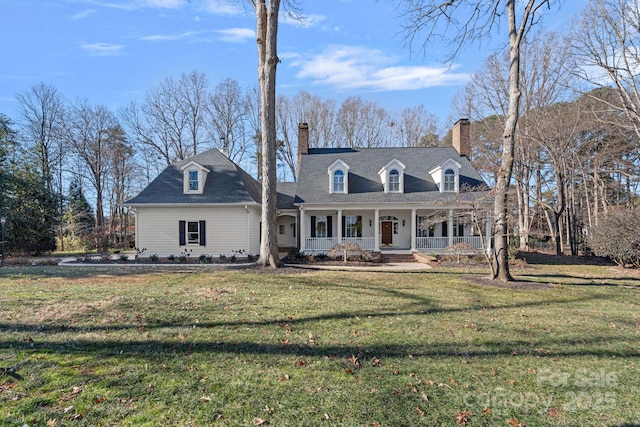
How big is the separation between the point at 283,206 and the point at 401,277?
1124 cm

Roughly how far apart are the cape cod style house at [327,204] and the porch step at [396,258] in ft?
2.94

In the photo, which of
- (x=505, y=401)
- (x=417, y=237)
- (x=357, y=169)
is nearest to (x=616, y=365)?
(x=505, y=401)

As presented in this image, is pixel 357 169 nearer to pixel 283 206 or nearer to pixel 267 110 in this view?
pixel 283 206

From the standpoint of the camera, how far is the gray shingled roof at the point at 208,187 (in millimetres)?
16047

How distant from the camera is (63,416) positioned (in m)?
2.76

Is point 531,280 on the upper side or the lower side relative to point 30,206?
lower

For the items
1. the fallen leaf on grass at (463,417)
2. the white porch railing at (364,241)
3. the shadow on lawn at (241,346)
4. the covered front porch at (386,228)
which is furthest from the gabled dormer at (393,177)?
the fallen leaf on grass at (463,417)

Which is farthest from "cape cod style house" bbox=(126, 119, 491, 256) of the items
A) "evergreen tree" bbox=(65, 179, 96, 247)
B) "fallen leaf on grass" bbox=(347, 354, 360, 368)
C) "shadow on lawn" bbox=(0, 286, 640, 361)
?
"fallen leaf on grass" bbox=(347, 354, 360, 368)

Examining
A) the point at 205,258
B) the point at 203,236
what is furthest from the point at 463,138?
the point at 205,258

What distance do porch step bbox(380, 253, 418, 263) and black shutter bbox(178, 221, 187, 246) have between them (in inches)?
400

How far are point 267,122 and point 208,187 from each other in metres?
6.76

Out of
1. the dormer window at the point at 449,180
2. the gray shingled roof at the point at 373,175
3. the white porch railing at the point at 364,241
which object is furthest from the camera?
the dormer window at the point at 449,180

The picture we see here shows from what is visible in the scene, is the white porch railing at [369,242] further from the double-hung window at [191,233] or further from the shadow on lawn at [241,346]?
the shadow on lawn at [241,346]

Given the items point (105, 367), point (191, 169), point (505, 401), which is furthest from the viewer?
point (191, 169)
